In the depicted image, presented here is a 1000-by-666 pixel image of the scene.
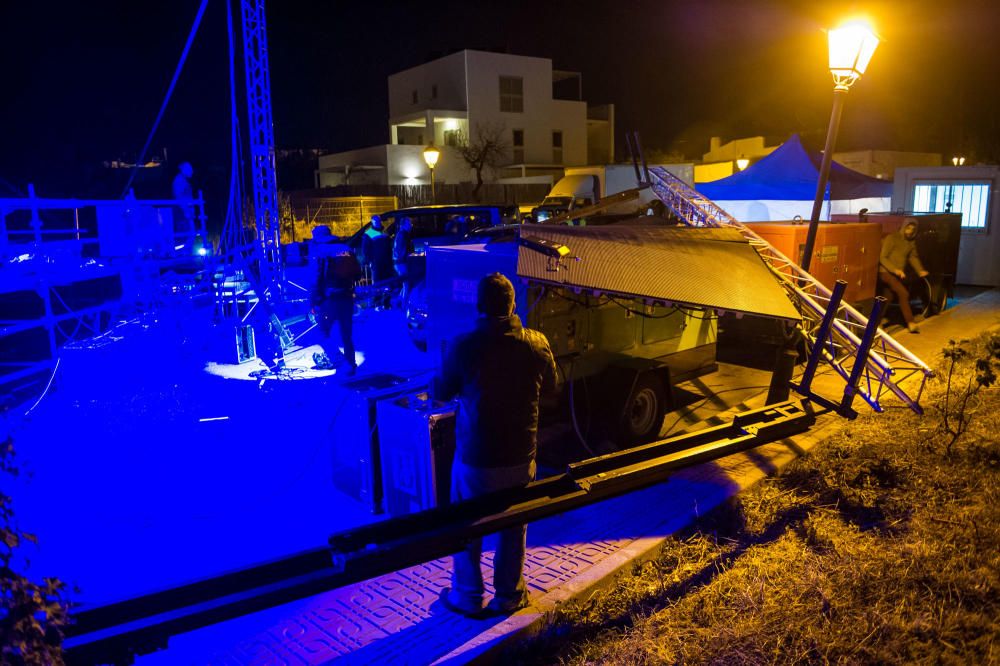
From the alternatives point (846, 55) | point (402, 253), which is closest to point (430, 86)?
point (402, 253)

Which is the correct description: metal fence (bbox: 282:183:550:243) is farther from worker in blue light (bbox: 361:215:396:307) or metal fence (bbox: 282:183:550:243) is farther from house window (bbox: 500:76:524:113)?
house window (bbox: 500:76:524:113)

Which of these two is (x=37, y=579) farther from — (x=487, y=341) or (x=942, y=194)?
(x=942, y=194)

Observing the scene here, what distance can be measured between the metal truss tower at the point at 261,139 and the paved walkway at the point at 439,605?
7.66 meters

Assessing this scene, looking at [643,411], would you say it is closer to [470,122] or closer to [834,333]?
[834,333]

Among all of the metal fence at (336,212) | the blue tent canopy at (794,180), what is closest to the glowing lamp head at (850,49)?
the blue tent canopy at (794,180)

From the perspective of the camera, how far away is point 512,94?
145 ft

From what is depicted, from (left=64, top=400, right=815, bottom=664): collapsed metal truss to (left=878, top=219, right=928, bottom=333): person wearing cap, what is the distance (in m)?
9.63

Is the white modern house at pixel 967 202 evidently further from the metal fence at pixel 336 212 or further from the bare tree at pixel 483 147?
the bare tree at pixel 483 147

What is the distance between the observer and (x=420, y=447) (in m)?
Answer: 4.63

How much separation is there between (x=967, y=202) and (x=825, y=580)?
1616 centimetres

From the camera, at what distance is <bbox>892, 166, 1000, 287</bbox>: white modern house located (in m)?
16.1

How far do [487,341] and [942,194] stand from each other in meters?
17.5

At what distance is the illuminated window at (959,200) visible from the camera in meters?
16.2

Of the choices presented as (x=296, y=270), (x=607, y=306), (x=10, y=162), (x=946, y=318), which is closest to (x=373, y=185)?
(x=10, y=162)
